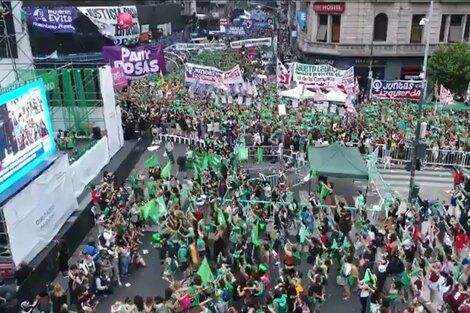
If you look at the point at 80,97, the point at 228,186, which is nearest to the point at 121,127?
the point at 80,97

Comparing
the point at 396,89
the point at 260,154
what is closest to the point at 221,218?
the point at 260,154

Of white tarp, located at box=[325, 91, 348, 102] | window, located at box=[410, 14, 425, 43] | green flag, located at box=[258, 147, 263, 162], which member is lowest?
green flag, located at box=[258, 147, 263, 162]

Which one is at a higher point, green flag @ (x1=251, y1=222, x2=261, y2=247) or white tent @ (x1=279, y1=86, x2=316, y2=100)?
white tent @ (x1=279, y1=86, x2=316, y2=100)

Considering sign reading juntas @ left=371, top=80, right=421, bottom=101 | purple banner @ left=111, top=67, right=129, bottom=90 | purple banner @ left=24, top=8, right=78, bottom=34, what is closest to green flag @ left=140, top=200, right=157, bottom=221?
purple banner @ left=111, top=67, right=129, bottom=90

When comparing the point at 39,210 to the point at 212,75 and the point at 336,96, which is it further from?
the point at 336,96

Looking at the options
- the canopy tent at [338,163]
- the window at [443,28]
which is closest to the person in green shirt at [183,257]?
the canopy tent at [338,163]

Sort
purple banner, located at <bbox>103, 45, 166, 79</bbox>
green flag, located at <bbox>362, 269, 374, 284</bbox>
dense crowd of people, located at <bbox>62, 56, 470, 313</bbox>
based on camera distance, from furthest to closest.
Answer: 1. purple banner, located at <bbox>103, 45, 166, 79</bbox>
2. green flag, located at <bbox>362, 269, 374, 284</bbox>
3. dense crowd of people, located at <bbox>62, 56, 470, 313</bbox>

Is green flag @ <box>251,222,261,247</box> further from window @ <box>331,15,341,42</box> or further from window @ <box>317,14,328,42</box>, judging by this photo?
window @ <box>317,14,328,42</box>
